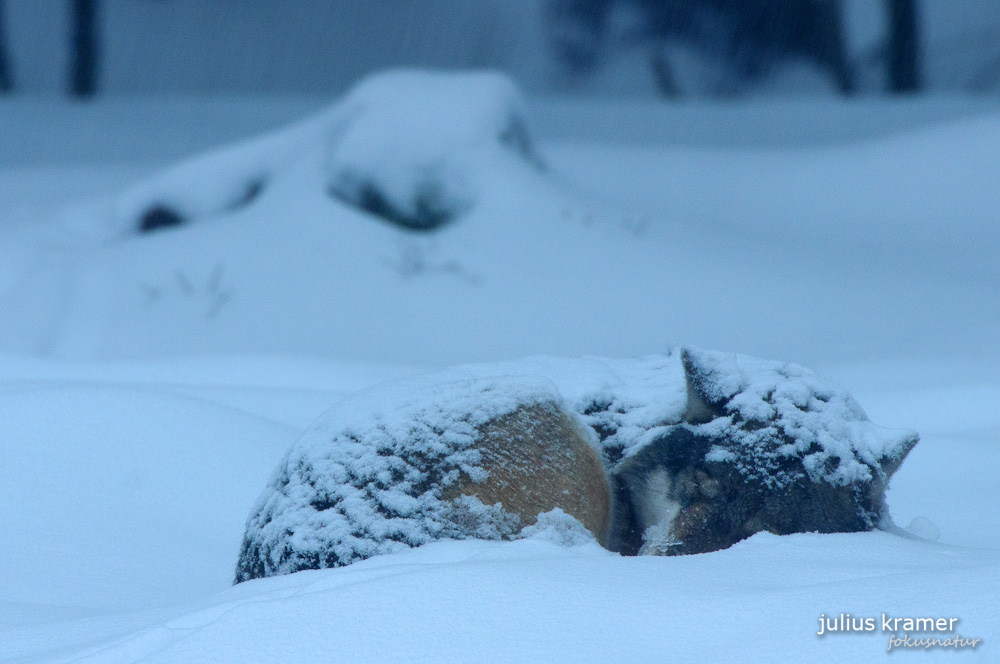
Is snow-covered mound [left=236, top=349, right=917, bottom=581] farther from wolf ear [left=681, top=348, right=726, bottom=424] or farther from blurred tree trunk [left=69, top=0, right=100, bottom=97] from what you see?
blurred tree trunk [left=69, top=0, right=100, bottom=97]

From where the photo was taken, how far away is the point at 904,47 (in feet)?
27.6

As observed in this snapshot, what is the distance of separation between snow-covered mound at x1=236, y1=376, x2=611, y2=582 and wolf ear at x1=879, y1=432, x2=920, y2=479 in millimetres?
514

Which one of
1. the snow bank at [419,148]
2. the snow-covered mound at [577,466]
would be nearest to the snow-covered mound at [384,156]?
the snow bank at [419,148]

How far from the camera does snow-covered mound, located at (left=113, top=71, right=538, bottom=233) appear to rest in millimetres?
4672

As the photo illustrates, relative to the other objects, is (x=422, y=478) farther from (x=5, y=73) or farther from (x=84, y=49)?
(x=5, y=73)

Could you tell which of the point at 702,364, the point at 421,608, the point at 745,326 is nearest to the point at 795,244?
the point at 745,326

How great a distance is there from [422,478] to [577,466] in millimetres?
284

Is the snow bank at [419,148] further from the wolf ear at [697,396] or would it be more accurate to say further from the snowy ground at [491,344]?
the wolf ear at [697,396]

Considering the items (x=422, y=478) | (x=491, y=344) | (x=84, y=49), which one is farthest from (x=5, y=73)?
(x=422, y=478)

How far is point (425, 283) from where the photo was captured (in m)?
4.35

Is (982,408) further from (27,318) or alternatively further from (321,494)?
(27,318)

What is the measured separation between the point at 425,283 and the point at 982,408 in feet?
8.24

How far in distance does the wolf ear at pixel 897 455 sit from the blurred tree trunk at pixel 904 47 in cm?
768

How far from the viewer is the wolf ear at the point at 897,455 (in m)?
1.61
